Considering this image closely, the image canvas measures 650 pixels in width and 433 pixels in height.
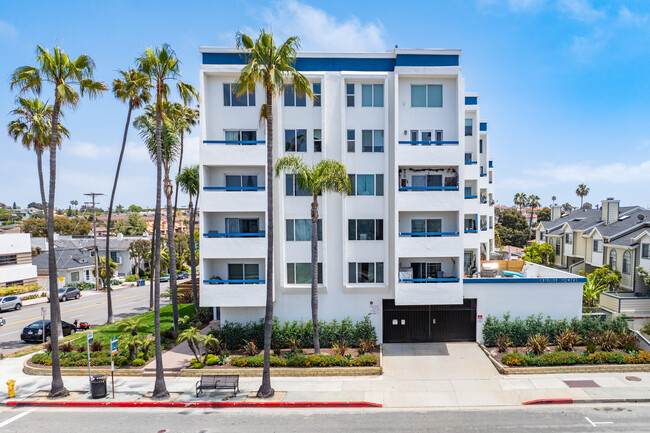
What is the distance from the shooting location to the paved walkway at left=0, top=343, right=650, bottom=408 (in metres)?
15.9

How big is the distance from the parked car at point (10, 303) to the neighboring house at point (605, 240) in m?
59.2

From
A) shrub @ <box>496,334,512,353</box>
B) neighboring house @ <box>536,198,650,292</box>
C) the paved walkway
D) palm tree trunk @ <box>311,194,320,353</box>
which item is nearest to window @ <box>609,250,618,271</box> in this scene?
neighboring house @ <box>536,198,650,292</box>

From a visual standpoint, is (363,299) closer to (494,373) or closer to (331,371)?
(331,371)

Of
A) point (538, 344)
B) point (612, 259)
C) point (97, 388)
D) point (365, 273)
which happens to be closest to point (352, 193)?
point (365, 273)

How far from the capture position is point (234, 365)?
62.7ft

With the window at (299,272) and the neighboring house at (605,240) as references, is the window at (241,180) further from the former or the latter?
the neighboring house at (605,240)

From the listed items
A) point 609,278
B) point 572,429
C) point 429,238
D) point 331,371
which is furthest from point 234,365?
point 609,278

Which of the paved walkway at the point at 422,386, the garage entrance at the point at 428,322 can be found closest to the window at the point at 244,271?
the paved walkway at the point at 422,386

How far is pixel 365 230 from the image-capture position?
2216 cm

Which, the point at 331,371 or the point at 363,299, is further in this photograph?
the point at 363,299

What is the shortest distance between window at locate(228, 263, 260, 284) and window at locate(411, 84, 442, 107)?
14.1 m

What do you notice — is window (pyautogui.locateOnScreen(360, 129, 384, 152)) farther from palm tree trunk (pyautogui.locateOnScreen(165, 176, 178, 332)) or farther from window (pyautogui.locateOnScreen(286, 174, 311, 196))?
palm tree trunk (pyautogui.locateOnScreen(165, 176, 178, 332))

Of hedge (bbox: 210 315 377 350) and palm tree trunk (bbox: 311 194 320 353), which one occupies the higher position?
palm tree trunk (bbox: 311 194 320 353)

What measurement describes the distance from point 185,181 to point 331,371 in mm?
18686
